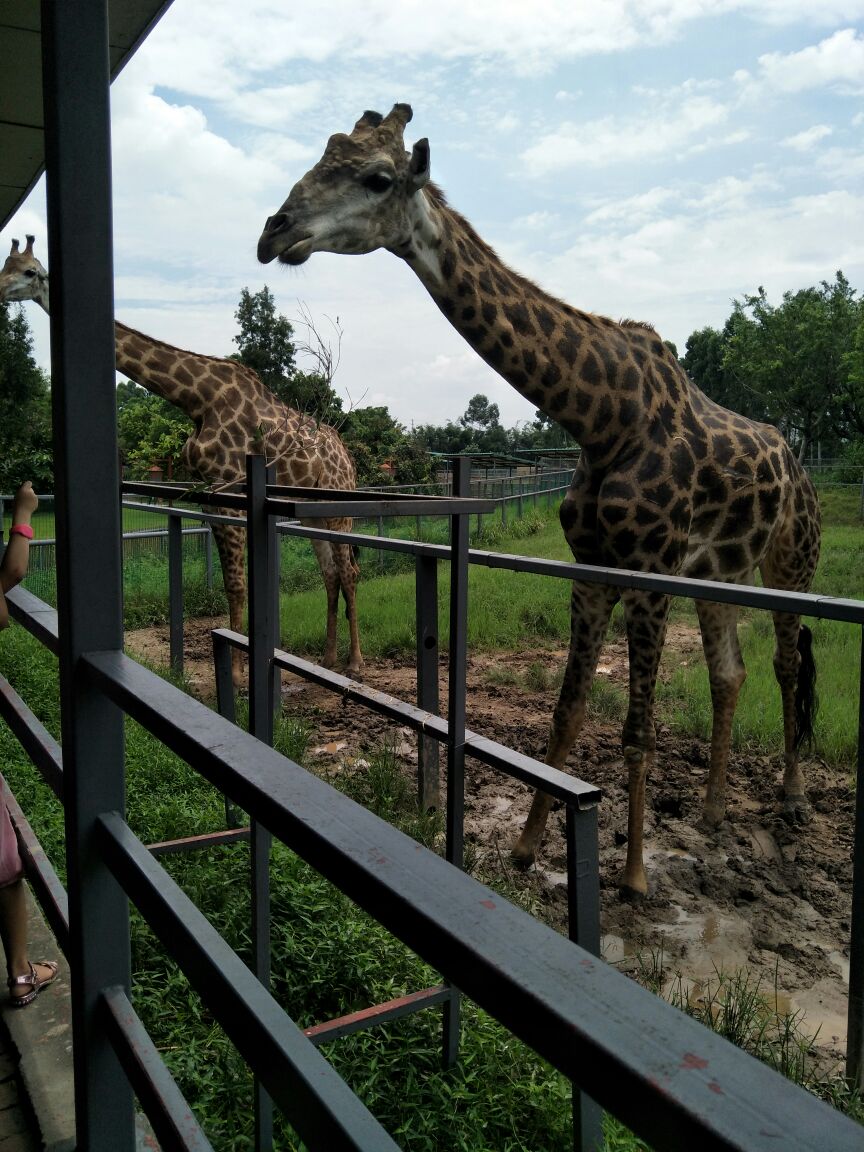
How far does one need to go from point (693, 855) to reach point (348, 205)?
252cm

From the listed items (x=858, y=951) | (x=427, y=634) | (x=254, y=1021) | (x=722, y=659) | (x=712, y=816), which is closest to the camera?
(x=254, y=1021)

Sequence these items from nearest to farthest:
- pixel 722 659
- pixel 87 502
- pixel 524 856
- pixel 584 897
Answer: pixel 87 502, pixel 584 897, pixel 524 856, pixel 722 659

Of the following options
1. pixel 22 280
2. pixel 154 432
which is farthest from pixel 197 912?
pixel 154 432

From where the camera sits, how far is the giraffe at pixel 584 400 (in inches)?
120

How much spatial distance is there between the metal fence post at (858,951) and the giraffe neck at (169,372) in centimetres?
489

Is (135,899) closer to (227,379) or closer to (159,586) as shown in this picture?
(227,379)

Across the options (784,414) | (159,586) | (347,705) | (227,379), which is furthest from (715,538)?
(784,414)

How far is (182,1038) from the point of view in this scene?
2.06m

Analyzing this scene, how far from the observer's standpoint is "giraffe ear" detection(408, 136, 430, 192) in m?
3.07

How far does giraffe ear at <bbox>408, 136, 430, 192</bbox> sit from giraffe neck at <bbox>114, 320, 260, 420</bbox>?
10.4ft

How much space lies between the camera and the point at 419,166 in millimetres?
3088

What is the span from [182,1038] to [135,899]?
3.88ft

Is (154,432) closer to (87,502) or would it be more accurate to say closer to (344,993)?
(344,993)

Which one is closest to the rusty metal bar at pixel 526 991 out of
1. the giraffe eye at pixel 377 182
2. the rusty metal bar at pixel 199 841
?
the rusty metal bar at pixel 199 841
